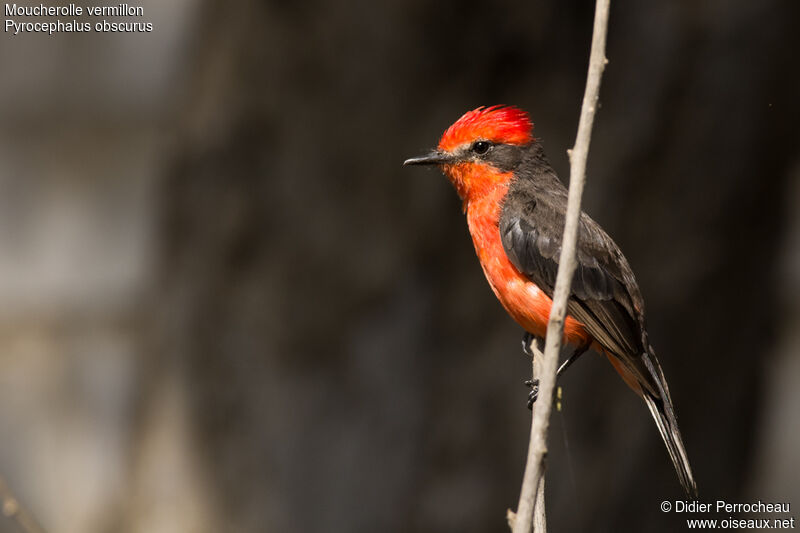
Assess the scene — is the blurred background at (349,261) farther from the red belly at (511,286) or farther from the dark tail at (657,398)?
the dark tail at (657,398)

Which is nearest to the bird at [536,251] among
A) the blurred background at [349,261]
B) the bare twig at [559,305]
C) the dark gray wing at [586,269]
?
the dark gray wing at [586,269]

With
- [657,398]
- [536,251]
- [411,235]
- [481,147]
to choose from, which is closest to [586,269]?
[536,251]

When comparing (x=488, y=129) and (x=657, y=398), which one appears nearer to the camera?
(x=657, y=398)

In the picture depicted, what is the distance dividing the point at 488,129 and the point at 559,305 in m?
1.74

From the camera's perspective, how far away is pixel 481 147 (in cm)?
414

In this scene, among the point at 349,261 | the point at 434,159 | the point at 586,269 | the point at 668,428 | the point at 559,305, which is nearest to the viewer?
the point at 559,305

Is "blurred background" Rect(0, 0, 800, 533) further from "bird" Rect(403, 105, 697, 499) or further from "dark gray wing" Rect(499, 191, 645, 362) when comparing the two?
"dark gray wing" Rect(499, 191, 645, 362)

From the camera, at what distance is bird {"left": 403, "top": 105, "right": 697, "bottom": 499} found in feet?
12.6

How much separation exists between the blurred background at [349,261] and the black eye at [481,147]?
1634 mm

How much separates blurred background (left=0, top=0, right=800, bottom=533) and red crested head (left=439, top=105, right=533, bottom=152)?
1.58 m

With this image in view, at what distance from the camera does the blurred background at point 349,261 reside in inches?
226

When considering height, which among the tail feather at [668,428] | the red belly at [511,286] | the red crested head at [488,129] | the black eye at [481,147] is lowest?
the tail feather at [668,428]

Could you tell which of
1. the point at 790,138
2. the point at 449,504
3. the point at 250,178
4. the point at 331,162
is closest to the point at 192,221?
the point at 250,178

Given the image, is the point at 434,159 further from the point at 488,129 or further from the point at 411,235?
the point at 411,235
